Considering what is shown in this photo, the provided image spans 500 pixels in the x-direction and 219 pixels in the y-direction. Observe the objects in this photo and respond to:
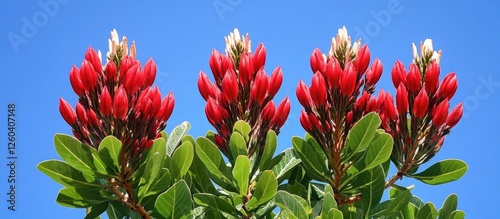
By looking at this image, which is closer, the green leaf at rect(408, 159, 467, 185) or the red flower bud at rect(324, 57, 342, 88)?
the red flower bud at rect(324, 57, 342, 88)

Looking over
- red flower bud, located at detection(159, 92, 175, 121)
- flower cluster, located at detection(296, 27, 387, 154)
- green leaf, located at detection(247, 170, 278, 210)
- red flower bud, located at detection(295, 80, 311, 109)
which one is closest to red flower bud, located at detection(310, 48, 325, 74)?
flower cluster, located at detection(296, 27, 387, 154)

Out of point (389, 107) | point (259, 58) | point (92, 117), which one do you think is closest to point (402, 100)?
point (389, 107)

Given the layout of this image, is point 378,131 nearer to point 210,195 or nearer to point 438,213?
point 438,213

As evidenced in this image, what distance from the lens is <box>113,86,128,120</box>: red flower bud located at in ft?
10.5

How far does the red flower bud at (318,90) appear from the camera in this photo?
3.49m

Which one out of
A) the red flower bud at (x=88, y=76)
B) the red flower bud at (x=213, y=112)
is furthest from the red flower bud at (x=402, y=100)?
the red flower bud at (x=88, y=76)

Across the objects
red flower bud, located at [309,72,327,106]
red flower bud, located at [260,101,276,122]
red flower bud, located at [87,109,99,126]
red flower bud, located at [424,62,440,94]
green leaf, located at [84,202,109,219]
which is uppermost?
red flower bud, located at [424,62,440,94]

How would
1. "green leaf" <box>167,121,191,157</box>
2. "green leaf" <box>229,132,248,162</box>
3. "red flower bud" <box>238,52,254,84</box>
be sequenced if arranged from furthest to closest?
"green leaf" <box>167,121,191,157</box> < "red flower bud" <box>238,52,254,84</box> < "green leaf" <box>229,132,248,162</box>

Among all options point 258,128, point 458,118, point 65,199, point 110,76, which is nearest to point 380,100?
point 458,118

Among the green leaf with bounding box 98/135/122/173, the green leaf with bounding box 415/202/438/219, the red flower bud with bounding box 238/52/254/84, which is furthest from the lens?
the green leaf with bounding box 415/202/438/219

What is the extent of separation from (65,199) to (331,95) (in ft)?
5.11

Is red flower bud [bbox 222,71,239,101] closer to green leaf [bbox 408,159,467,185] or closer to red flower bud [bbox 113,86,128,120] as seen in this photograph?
red flower bud [bbox 113,86,128,120]

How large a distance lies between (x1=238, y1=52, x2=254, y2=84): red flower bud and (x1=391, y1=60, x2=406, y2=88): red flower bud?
2.80 feet

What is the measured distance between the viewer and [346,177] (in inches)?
142
